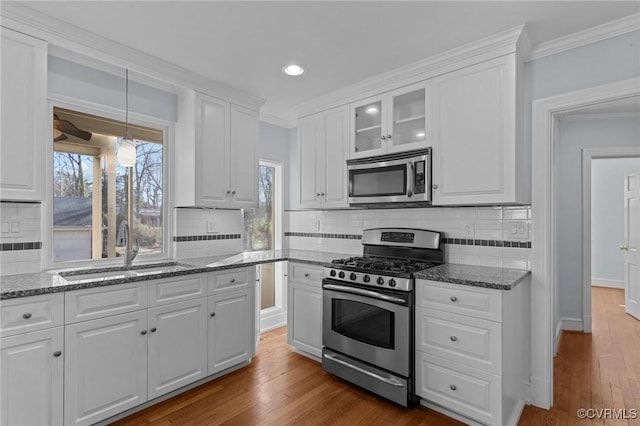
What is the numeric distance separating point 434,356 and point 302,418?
0.96 meters

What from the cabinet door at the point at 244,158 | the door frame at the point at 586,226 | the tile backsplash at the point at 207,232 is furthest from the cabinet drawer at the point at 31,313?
the door frame at the point at 586,226

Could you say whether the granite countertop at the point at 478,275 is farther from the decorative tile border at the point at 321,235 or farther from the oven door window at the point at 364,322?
the decorative tile border at the point at 321,235

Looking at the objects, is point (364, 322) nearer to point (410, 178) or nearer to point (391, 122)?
point (410, 178)

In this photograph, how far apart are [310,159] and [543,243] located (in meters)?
2.16

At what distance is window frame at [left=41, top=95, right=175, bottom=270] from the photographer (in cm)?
239

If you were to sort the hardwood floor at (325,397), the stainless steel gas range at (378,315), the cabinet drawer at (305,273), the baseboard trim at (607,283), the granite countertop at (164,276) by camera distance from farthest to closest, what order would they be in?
1. the baseboard trim at (607,283)
2. the cabinet drawer at (305,273)
3. the stainless steel gas range at (378,315)
4. the hardwood floor at (325,397)
5. the granite countertop at (164,276)

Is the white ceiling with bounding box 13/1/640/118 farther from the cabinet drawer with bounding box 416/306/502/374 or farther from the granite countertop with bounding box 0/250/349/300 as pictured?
the cabinet drawer with bounding box 416/306/502/374

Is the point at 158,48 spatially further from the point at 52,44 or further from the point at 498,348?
the point at 498,348

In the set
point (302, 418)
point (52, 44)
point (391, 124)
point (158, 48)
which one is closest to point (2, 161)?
point (52, 44)

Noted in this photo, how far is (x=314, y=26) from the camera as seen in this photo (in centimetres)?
217

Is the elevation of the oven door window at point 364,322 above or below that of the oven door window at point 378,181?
→ below

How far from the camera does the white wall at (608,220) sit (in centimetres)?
601

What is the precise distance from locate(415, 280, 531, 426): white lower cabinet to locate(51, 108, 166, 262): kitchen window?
7.73 feet

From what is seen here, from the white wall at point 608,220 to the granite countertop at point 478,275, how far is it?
5.25 m
